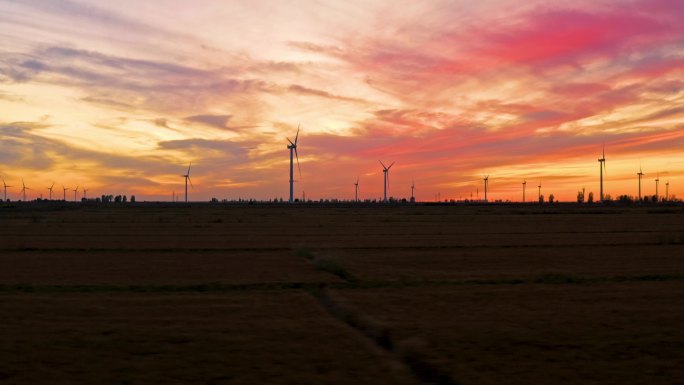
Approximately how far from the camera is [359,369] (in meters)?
11.8

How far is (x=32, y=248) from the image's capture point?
39.0 m

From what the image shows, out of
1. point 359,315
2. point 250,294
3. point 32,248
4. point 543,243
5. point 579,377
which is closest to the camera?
point 579,377

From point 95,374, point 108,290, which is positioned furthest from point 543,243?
point 95,374

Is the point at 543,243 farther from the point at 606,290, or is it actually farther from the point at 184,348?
the point at 184,348

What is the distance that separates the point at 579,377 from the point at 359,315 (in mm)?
7133

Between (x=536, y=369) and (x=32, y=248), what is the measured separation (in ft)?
119

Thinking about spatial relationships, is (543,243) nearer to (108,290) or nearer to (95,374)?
(108,290)

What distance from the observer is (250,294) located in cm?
2098

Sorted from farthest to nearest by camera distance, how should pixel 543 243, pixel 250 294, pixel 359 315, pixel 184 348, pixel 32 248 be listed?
1. pixel 543 243
2. pixel 32 248
3. pixel 250 294
4. pixel 359 315
5. pixel 184 348

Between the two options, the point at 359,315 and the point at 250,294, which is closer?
the point at 359,315

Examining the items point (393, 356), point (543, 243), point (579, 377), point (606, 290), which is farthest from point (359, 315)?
point (543, 243)

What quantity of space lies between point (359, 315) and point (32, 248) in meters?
30.1

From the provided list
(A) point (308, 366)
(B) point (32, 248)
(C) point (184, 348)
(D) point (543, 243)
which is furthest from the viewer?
(D) point (543, 243)

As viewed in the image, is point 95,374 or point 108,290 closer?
point 95,374
